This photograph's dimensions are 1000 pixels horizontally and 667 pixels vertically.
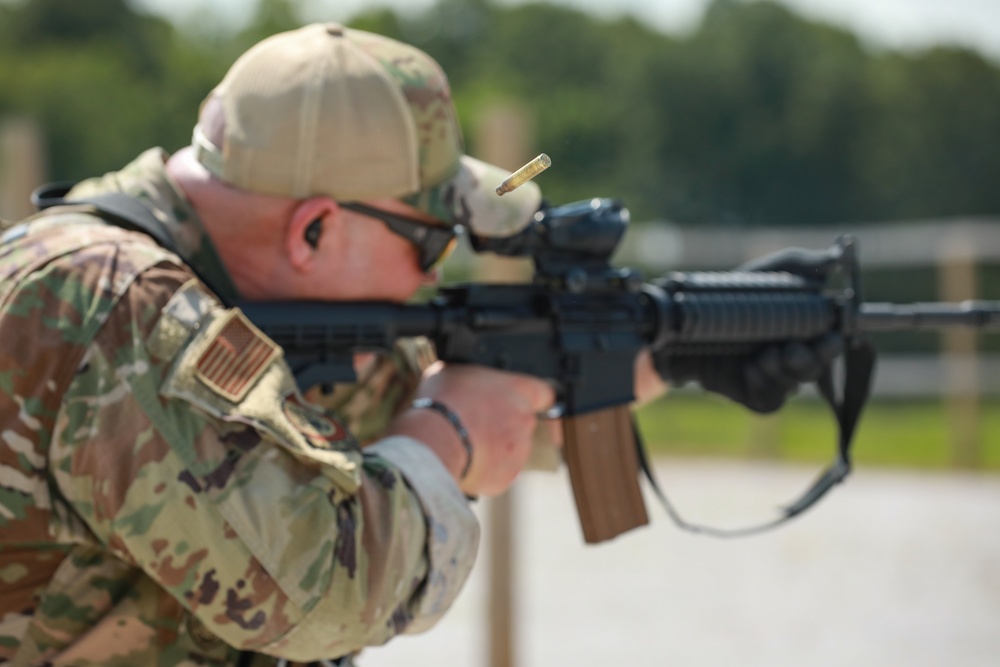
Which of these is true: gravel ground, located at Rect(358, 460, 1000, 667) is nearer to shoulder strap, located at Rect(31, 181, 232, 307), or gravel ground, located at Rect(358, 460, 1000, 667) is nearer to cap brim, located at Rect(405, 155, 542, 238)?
cap brim, located at Rect(405, 155, 542, 238)

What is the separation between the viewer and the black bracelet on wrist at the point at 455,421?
2.53 meters

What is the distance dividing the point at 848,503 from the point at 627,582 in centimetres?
219

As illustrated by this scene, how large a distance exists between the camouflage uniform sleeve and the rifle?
1.20ft

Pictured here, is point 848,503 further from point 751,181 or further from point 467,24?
point 467,24

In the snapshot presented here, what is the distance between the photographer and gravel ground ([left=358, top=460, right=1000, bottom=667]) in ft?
18.4

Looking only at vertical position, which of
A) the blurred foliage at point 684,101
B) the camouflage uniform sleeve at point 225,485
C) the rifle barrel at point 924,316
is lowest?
the blurred foliage at point 684,101

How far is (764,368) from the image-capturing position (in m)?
3.35

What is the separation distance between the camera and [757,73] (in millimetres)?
22922

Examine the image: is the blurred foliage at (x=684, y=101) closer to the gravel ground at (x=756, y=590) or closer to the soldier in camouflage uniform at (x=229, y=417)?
the gravel ground at (x=756, y=590)

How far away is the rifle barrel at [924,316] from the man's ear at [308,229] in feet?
5.33

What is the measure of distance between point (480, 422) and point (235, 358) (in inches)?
25.6

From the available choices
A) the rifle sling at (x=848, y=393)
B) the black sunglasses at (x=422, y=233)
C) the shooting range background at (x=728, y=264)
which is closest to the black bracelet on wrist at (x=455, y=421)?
the black sunglasses at (x=422, y=233)

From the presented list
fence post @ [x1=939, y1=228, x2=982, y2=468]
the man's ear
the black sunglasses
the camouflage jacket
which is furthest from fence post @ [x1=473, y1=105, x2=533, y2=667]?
fence post @ [x1=939, y1=228, x2=982, y2=468]

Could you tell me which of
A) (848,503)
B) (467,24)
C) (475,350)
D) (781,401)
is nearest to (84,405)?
(475,350)
